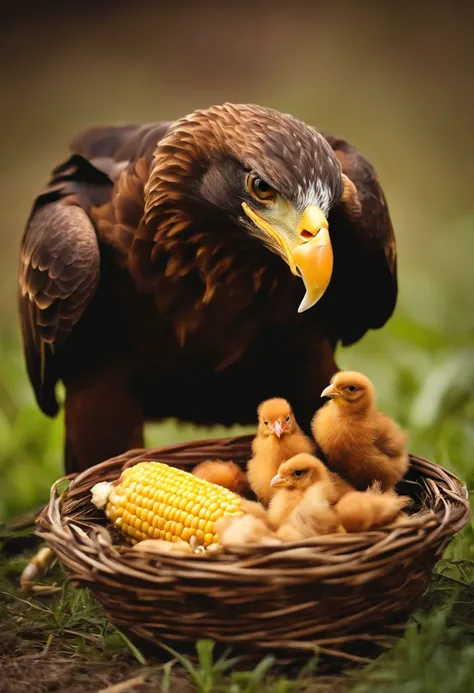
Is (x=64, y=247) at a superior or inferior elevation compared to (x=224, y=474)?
superior

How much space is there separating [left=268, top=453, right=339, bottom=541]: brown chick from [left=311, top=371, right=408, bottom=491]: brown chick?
0.51 ft

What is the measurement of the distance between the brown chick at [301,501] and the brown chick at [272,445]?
164 mm

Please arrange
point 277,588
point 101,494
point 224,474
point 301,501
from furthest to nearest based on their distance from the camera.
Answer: point 224,474, point 101,494, point 301,501, point 277,588

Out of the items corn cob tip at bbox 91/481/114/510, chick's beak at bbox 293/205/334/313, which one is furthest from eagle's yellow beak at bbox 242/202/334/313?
corn cob tip at bbox 91/481/114/510

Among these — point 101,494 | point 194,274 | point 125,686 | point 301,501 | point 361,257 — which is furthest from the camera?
point 361,257

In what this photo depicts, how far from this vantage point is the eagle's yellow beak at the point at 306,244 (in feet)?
8.57

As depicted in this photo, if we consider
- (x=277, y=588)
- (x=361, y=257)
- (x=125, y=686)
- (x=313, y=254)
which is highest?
(x=313, y=254)

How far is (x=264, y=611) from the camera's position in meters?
2.33

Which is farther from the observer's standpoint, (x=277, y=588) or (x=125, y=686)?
(x=125, y=686)

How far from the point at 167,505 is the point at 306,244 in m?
0.81

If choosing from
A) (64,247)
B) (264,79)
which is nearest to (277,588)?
(64,247)

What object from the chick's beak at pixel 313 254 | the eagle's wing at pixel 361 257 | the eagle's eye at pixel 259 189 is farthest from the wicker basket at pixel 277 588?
the eagle's wing at pixel 361 257

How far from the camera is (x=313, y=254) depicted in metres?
2.61

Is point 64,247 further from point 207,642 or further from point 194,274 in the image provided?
point 207,642
